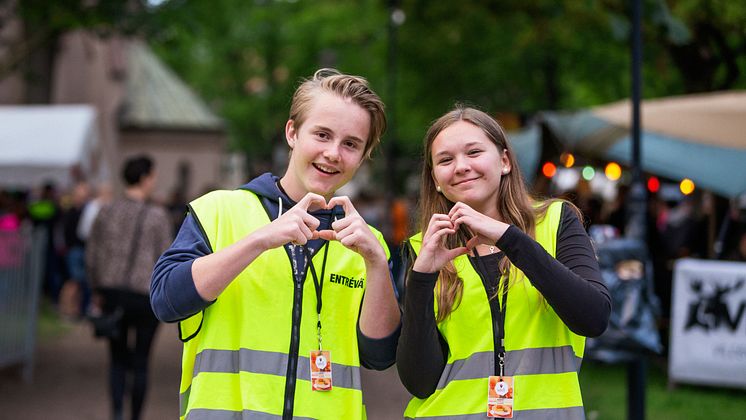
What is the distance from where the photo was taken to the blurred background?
8773 mm

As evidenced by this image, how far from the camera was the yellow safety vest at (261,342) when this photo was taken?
2842mm

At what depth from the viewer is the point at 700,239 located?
12469 millimetres

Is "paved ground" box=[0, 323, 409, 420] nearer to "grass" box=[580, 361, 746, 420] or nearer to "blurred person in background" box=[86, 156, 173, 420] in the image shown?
"blurred person in background" box=[86, 156, 173, 420]

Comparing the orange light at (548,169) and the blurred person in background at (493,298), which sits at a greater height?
the orange light at (548,169)

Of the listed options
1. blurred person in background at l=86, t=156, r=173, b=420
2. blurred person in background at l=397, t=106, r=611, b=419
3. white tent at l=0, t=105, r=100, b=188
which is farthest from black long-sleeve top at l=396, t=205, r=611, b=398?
white tent at l=0, t=105, r=100, b=188

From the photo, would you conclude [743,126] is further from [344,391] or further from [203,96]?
[203,96]

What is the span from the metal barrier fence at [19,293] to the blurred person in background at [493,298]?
7576 mm

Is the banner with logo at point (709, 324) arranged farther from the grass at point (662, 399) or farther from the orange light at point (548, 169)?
the orange light at point (548, 169)

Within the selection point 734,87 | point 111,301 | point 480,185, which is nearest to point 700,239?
point 734,87

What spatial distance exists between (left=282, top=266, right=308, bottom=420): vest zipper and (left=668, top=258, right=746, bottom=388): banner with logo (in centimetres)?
668

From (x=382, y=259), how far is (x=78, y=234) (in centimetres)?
1322

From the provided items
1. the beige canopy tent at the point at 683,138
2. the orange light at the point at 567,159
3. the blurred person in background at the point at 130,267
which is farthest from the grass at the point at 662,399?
the blurred person in background at the point at 130,267

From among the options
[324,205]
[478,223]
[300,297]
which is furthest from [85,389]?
[478,223]

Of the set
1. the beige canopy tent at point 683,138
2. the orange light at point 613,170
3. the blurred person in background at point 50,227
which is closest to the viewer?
the beige canopy tent at point 683,138
